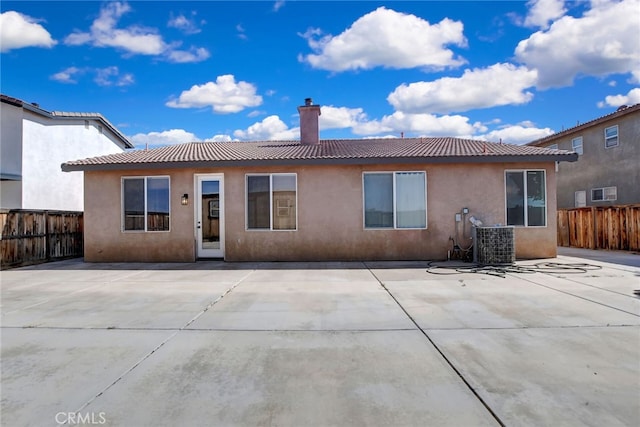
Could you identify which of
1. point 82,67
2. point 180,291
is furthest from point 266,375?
point 82,67

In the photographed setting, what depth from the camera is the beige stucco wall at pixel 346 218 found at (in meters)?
10.1

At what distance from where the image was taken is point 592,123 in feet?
56.2

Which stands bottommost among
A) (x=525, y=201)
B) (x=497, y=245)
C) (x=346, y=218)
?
(x=497, y=245)

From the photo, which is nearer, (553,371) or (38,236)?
(553,371)

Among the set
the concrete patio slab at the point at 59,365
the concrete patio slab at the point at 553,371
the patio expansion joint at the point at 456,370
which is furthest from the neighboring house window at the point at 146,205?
the concrete patio slab at the point at 553,371

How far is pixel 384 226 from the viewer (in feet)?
33.5

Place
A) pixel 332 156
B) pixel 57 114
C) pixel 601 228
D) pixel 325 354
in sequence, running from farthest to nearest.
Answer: pixel 57 114
pixel 601 228
pixel 332 156
pixel 325 354

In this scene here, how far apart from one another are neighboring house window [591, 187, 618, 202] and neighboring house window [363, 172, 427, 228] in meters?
11.9

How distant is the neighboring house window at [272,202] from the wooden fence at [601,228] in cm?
1107

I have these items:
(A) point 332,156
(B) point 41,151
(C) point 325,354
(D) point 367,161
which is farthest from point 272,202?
(B) point 41,151

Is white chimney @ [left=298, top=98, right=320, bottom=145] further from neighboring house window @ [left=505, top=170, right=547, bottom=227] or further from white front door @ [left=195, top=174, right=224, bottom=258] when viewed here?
neighboring house window @ [left=505, top=170, right=547, bottom=227]

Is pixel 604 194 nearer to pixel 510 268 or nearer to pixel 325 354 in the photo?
pixel 510 268

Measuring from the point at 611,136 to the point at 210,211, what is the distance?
17.3m

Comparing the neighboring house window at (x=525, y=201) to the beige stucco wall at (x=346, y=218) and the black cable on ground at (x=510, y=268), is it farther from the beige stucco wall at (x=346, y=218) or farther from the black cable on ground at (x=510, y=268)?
the black cable on ground at (x=510, y=268)
